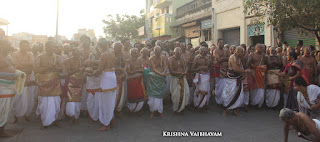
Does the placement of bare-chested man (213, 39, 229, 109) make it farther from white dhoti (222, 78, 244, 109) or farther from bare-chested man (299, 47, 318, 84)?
bare-chested man (299, 47, 318, 84)

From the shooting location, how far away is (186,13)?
74.9ft

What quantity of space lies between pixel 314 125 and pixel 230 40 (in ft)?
46.8

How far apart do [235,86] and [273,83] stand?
1.40 meters

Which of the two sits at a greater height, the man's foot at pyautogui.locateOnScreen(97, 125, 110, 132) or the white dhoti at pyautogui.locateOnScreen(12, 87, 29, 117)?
the white dhoti at pyautogui.locateOnScreen(12, 87, 29, 117)

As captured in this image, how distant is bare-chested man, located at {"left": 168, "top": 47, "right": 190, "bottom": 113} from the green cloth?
350 mm

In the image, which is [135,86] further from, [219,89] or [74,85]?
[219,89]

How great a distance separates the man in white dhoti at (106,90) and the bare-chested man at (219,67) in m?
3.49

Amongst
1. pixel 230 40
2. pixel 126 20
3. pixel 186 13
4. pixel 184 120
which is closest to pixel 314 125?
pixel 184 120

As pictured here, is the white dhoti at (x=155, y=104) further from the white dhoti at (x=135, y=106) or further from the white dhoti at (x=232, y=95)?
the white dhoti at (x=232, y=95)

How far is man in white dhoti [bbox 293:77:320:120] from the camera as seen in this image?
3865mm

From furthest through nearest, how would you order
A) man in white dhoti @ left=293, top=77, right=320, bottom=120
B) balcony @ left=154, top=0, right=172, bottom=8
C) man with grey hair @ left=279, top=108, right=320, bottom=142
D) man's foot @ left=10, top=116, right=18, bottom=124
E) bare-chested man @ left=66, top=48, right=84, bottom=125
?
balcony @ left=154, top=0, right=172, bottom=8, man's foot @ left=10, top=116, right=18, bottom=124, bare-chested man @ left=66, top=48, right=84, bottom=125, man in white dhoti @ left=293, top=77, right=320, bottom=120, man with grey hair @ left=279, top=108, right=320, bottom=142

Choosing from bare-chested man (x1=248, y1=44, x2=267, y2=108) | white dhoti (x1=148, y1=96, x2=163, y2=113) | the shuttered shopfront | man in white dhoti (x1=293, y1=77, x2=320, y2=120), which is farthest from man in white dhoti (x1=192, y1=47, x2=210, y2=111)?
the shuttered shopfront

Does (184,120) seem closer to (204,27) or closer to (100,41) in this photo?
(100,41)

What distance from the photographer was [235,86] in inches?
240
